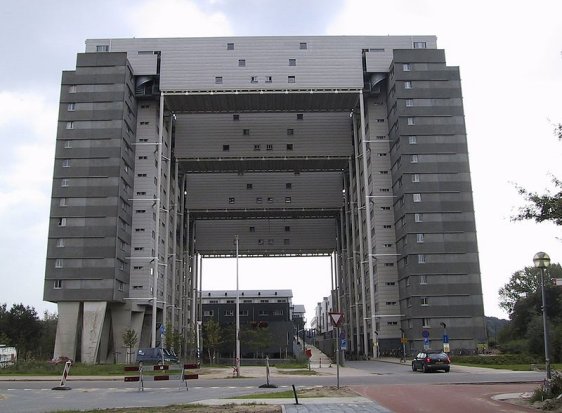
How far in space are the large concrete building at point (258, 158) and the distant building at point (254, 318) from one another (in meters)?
14.1

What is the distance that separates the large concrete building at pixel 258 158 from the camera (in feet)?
190

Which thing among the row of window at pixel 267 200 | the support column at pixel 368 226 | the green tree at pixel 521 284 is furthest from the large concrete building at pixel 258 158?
the green tree at pixel 521 284

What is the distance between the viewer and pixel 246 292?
5256 inches

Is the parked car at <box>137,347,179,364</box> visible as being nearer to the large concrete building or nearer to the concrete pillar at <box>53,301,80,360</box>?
the large concrete building

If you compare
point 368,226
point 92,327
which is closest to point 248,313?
point 368,226

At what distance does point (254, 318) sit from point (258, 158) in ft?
156

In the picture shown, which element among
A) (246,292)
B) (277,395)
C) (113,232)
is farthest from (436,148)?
(246,292)

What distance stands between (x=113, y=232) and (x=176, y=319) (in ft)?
79.1

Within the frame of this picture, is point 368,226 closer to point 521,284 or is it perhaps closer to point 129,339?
point 129,339

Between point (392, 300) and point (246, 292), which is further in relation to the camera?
point (246, 292)

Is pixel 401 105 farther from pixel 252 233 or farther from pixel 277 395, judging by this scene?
pixel 277 395

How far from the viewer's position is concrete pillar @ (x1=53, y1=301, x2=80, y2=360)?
56.7 metres

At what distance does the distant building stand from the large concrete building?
1413cm

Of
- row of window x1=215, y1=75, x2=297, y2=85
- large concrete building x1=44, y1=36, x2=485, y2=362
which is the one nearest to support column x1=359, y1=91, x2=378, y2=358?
large concrete building x1=44, y1=36, x2=485, y2=362
